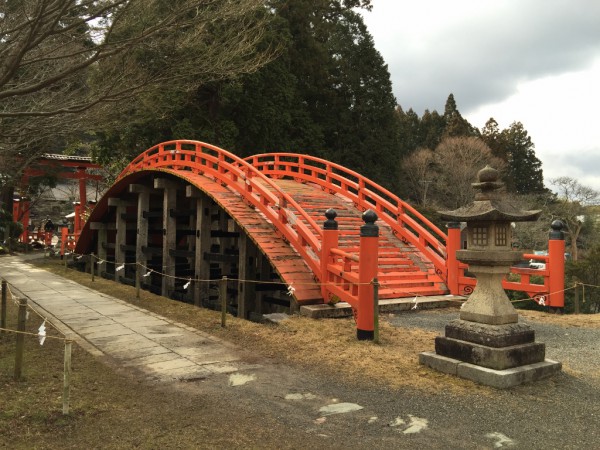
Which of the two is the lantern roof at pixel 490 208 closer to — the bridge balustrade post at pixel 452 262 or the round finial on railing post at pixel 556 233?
the round finial on railing post at pixel 556 233

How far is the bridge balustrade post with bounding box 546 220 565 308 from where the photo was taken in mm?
9594

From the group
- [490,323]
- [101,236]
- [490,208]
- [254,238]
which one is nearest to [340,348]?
[490,323]

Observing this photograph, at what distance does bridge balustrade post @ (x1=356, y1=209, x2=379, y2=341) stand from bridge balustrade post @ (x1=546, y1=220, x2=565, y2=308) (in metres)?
4.27

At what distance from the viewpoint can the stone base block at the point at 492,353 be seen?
17.9 feet

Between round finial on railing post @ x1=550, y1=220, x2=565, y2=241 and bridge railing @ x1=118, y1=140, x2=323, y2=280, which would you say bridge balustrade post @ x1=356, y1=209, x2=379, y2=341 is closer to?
bridge railing @ x1=118, y1=140, x2=323, y2=280

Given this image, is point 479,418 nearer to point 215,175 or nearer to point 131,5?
point 131,5

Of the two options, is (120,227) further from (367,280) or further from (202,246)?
(367,280)

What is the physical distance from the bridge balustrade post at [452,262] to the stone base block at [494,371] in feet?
16.4

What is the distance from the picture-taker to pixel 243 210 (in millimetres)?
11242

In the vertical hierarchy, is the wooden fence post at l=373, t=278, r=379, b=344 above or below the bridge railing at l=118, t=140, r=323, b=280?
below

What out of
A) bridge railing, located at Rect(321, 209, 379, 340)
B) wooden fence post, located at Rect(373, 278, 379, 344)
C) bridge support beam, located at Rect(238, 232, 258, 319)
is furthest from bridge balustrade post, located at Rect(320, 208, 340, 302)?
bridge support beam, located at Rect(238, 232, 258, 319)

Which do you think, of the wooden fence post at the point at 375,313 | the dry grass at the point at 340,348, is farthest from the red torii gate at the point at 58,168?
the wooden fence post at the point at 375,313

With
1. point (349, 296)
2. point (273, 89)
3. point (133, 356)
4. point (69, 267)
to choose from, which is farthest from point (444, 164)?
point (133, 356)

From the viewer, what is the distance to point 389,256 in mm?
11336
